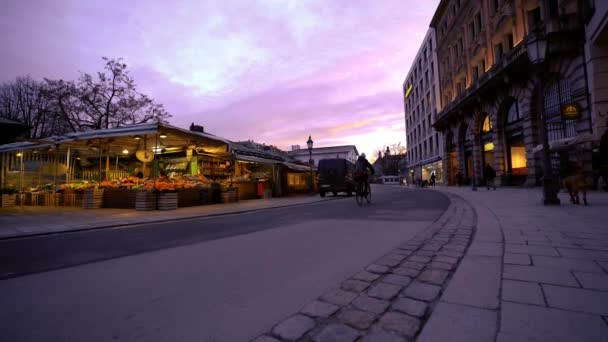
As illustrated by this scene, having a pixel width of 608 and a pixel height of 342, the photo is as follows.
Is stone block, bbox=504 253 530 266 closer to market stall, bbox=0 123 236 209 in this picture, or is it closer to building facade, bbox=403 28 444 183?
market stall, bbox=0 123 236 209

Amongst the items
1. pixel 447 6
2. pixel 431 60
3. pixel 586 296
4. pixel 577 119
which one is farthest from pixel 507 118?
pixel 586 296

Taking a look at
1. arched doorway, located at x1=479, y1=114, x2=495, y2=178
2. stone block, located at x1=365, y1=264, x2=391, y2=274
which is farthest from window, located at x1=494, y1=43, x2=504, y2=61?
stone block, located at x1=365, y1=264, x2=391, y2=274

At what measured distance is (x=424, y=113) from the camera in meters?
43.0

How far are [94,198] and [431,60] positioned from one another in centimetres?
4211

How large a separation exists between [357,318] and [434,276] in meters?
1.18

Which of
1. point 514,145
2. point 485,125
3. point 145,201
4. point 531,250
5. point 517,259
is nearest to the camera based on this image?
point 517,259

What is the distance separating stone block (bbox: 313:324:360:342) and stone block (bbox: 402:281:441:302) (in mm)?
762

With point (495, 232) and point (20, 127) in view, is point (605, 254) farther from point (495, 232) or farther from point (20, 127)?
point (20, 127)

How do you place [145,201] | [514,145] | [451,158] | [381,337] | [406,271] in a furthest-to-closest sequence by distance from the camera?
[451,158], [514,145], [145,201], [406,271], [381,337]

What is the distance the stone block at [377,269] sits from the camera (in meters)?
2.78

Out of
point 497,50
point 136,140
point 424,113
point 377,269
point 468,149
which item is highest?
point 424,113

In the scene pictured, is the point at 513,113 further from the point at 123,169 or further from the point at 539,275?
the point at 123,169

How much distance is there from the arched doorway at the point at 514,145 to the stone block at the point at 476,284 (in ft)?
70.6

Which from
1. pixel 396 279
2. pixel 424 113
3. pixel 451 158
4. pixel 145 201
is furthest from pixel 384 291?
pixel 424 113
